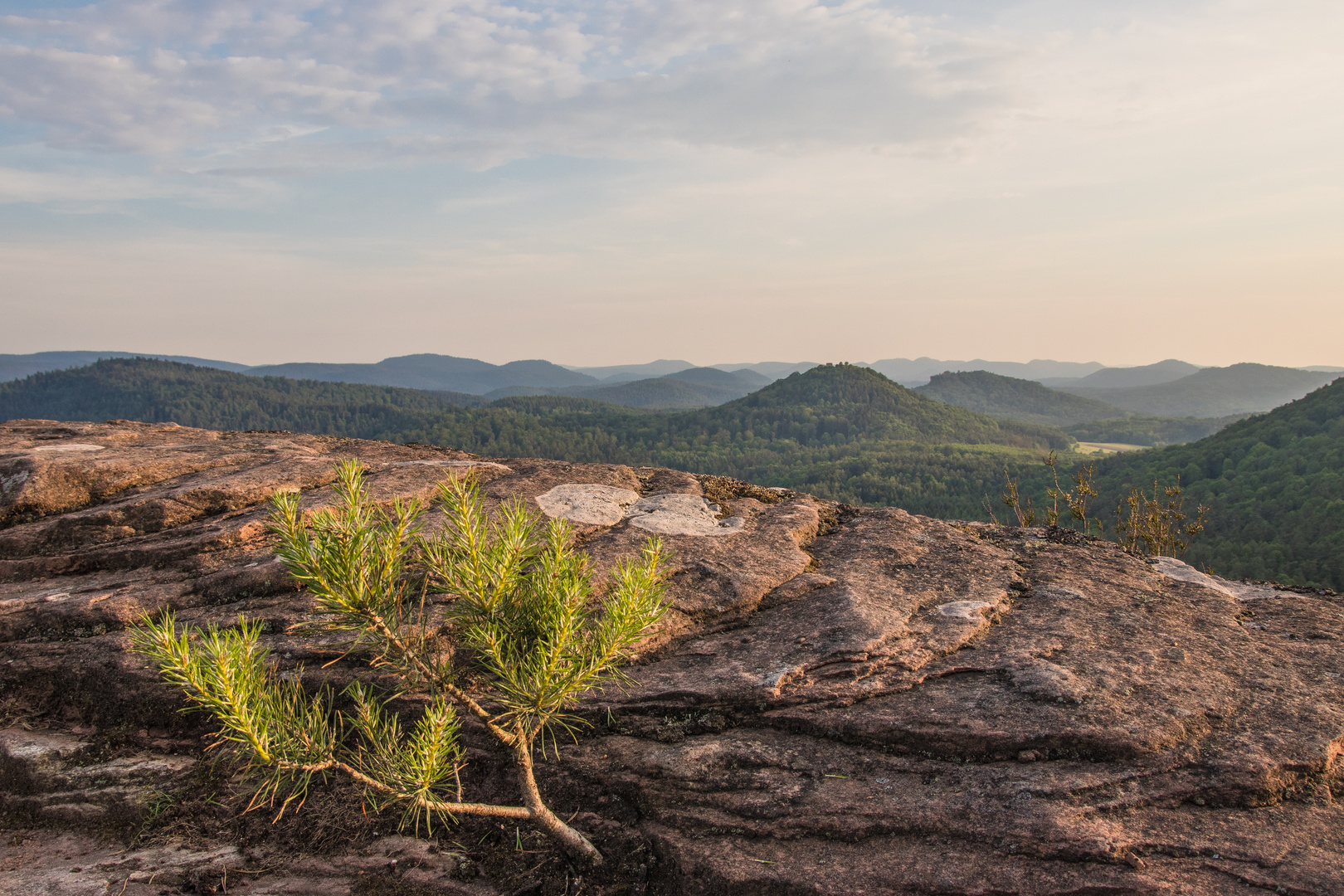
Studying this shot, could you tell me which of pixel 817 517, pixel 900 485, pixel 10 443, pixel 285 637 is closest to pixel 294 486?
pixel 285 637

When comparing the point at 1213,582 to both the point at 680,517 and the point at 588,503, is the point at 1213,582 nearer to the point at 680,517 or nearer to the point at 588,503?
the point at 680,517

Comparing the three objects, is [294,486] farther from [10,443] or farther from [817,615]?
[817,615]

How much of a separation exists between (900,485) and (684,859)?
16594 centimetres

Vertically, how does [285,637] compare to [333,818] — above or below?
above

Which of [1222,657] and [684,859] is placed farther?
[1222,657]

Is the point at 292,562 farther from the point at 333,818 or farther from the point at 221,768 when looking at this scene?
the point at 221,768

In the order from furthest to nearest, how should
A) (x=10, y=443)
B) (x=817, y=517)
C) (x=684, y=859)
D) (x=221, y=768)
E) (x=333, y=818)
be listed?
(x=10, y=443) → (x=817, y=517) → (x=221, y=768) → (x=333, y=818) → (x=684, y=859)

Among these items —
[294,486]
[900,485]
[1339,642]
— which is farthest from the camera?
[900,485]

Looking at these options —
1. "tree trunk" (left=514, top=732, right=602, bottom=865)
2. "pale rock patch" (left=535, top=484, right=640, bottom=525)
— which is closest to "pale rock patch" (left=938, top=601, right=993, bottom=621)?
"pale rock patch" (left=535, top=484, right=640, bottom=525)

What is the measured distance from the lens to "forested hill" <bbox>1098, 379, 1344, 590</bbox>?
62.9m

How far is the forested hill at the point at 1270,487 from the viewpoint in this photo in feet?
206

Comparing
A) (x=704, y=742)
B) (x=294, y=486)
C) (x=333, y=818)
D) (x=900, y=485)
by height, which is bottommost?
(x=900, y=485)

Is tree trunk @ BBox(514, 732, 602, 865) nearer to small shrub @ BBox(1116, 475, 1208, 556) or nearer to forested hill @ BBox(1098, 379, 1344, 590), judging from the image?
small shrub @ BBox(1116, 475, 1208, 556)

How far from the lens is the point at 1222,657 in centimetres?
593
